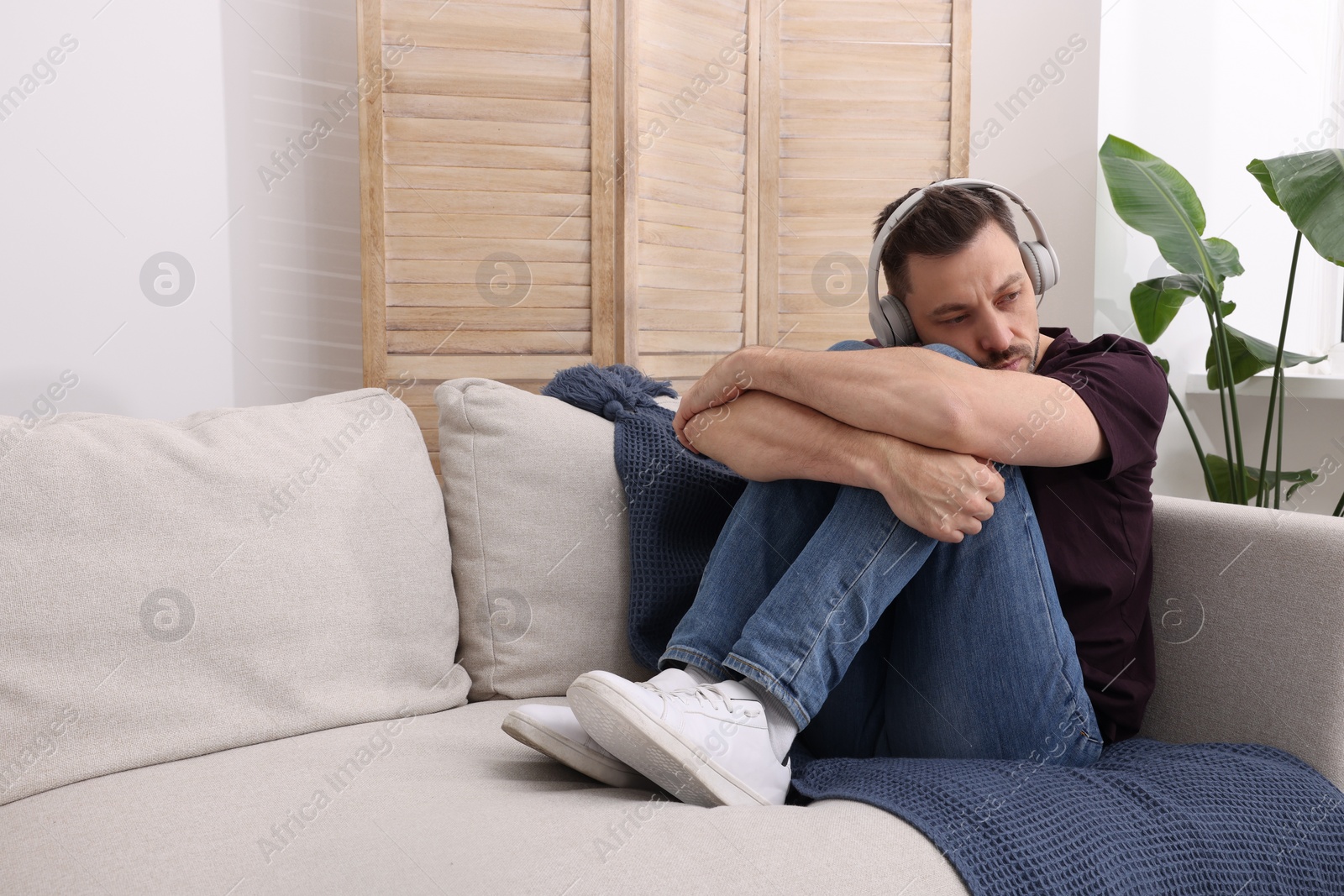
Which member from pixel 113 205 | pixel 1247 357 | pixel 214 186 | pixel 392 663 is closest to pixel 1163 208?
pixel 1247 357

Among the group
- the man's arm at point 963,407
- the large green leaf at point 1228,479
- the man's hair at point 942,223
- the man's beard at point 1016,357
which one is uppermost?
the man's hair at point 942,223

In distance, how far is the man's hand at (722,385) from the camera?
1129mm

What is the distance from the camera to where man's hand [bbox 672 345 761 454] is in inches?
44.4

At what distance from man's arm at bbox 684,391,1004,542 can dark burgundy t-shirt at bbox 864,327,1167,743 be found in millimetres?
128

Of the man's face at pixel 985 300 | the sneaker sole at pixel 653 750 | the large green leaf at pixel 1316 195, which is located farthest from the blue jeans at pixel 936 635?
the large green leaf at pixel 1316 195

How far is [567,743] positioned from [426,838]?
176 millimetres

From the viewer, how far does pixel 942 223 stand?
3.77ft

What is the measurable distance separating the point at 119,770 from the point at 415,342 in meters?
1.16

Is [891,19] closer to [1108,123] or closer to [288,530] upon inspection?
[1108,123]

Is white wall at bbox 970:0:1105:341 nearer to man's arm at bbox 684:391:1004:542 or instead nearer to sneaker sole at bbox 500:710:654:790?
man's arm at bbox 684:391:1004:542

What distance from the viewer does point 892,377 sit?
100 centimetres

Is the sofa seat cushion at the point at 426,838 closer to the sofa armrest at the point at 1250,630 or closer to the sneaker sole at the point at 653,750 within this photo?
the sneaker sole at the point at 653,750

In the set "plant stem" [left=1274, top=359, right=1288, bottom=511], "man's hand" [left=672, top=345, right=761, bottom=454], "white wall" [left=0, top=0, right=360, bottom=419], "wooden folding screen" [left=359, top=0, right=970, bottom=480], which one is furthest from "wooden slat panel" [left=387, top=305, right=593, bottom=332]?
"plant stem" [left=1274, top=359, right=1288, bottom=511]

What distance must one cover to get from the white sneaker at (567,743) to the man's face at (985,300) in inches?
24.8
